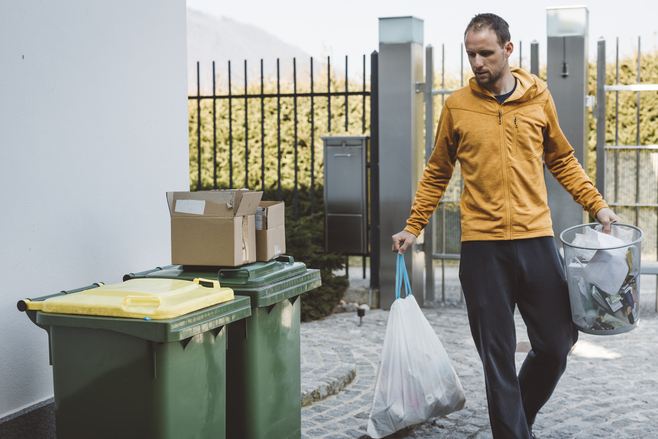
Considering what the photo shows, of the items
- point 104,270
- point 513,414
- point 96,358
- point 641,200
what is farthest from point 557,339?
point 641,200

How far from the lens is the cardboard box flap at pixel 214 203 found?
9.86 feet

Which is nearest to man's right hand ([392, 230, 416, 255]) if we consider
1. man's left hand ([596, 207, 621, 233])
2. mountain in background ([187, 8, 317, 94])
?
man's left hand ([596, 207, 621, 233])

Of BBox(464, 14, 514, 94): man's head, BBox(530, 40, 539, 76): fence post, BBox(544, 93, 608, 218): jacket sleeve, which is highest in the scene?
BBox(530, 40, 539, 76): fence post

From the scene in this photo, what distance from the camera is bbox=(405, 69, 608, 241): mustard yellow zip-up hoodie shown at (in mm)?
2951

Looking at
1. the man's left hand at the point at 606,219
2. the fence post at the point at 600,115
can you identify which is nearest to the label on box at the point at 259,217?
the man's left hand at the point at 606,219

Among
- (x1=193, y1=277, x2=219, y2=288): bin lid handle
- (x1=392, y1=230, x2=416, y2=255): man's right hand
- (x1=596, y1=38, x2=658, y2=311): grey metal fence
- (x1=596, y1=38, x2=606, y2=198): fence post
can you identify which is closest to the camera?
(x1=193, y1=277, x2=219, y2=288): bin lid handle

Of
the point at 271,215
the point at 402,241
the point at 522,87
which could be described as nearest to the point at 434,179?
the point at 402,241

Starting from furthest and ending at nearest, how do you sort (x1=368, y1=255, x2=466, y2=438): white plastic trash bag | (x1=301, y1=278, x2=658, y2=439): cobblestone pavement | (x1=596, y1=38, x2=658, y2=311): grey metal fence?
(x1=596, y1=38, x2=658, y2=311): grey metal fence → (x1=301, y1=278, x2=658, y2=439): cobblestone pavement → (x1=368, y1=255, x2=466, y2=438): white plastic trash bag

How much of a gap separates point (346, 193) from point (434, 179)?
3.98m

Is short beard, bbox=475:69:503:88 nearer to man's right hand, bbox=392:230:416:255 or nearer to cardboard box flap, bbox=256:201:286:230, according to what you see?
man's right hand, bbox=392:230:416:255

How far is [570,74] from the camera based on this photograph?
6.38m

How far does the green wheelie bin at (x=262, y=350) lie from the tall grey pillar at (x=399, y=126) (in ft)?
12.2

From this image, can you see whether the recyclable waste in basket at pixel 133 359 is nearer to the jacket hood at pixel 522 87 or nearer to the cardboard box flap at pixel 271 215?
the cardboard box flap at pixel 271 215

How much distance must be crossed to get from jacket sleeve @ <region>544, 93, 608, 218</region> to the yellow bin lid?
160 cm
